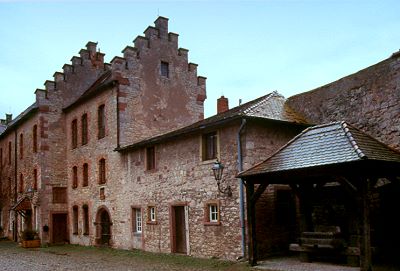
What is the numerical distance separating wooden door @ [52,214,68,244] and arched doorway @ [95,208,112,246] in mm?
4521

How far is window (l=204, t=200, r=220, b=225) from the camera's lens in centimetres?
1648

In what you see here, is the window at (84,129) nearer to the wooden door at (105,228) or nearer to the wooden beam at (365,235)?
the wooden door at (105,228)

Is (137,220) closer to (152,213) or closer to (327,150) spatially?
(152,213)

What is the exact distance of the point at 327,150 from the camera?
12.6m

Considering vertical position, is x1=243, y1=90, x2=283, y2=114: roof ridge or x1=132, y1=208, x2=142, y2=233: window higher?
x1=243, y1=90, x2=283, y2=114: roof ridge

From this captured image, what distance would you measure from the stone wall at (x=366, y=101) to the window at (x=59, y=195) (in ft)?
55.0

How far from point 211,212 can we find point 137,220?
5831mm

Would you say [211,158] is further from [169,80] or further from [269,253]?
[169,80]

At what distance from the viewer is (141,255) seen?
747 inches

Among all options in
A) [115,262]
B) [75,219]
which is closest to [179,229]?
[115,262]

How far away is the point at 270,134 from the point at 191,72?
10982 mm

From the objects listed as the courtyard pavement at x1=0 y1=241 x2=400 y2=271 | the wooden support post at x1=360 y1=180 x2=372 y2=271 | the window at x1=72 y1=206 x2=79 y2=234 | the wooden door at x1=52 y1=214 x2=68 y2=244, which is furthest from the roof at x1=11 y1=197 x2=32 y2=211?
the wooden support post at x1=360 y1=180 x2=372 y2=271

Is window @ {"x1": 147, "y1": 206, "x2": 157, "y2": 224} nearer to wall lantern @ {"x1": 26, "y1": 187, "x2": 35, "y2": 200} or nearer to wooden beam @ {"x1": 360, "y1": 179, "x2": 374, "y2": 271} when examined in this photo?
wooden beam @ {"x1": 360, "y1": 179, "x2": 374, "y2": 271}

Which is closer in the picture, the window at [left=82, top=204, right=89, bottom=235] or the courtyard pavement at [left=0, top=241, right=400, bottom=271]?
the courtyard pavement at [left=0, top=241, right=400, bottom=271]
